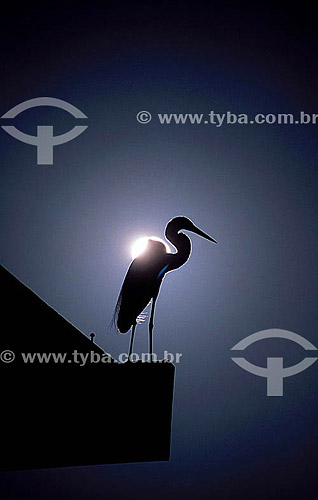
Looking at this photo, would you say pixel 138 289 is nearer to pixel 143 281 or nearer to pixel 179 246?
pixel 143 281

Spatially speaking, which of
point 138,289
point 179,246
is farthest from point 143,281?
point 179,246

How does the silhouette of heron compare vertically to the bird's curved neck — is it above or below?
below

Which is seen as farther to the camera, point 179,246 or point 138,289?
point 179,246

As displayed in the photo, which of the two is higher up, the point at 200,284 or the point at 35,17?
the point at 35,17

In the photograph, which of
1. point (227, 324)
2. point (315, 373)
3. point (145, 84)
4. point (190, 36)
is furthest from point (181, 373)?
point (190, 36)

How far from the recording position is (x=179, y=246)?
2.25 meters

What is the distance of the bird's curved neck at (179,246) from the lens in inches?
87.0

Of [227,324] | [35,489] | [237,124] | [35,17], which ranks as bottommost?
[35,489]

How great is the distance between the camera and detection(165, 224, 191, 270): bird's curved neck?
2.21m

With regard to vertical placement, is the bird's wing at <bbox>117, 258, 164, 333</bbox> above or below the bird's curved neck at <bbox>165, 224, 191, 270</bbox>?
below

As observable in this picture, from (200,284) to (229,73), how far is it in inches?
54.3

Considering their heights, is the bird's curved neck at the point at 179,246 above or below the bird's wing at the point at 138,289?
above

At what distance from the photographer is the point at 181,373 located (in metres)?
3.01

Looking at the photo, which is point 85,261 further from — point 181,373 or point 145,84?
point 145,84
